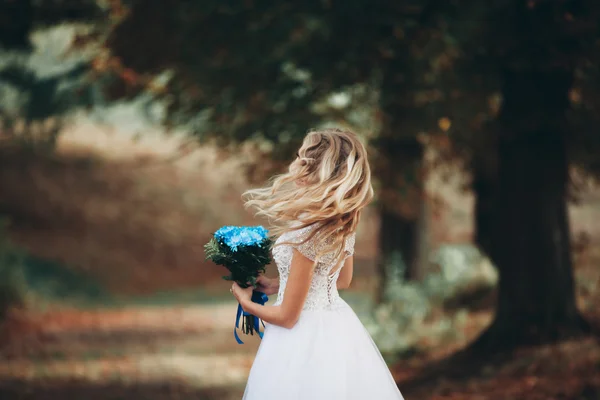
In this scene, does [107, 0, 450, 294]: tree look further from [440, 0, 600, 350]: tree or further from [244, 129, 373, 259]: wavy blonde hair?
[244, 129, 373, 259]: wavy blonde hair

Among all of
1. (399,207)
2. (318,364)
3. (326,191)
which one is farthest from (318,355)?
(399,207)

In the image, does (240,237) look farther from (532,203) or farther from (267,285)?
(532,203)

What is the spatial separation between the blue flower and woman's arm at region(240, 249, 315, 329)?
0.40 m

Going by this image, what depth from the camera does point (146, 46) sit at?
32.5 ft

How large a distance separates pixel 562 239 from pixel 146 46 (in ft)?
18.7

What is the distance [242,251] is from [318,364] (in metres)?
0.78

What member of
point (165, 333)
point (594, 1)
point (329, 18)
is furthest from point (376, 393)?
point (165, 333)

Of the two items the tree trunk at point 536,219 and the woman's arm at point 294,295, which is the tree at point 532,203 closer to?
the tree trunk at point 536,219

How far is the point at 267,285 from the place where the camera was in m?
4.74

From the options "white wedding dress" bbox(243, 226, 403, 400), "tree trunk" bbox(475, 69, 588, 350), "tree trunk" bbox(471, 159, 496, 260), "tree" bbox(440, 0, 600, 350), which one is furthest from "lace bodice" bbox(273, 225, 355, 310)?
"tree trunk" bbox(471, 159, 496, 260)

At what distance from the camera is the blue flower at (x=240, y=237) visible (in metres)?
4.56

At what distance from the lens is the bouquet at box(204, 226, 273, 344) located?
4.55 metres

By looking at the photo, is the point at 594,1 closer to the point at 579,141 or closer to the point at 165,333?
the point at 579,141

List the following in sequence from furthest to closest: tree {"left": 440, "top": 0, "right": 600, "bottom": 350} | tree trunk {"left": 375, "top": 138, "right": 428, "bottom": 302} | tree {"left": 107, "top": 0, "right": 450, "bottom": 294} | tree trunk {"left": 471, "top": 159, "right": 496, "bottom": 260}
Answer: tree trunk {"left": 471, "top": 159, "right": 496, "bottom": 260}
tree trunk {"left": 375, "top": 138, "right": 428, "bottom": 302}
tree {"left": 440, "top": 0, "right": 600, "bottom": 350}
tree {"left": 107, "top": 0, "right": 450, "bottom": 294}
